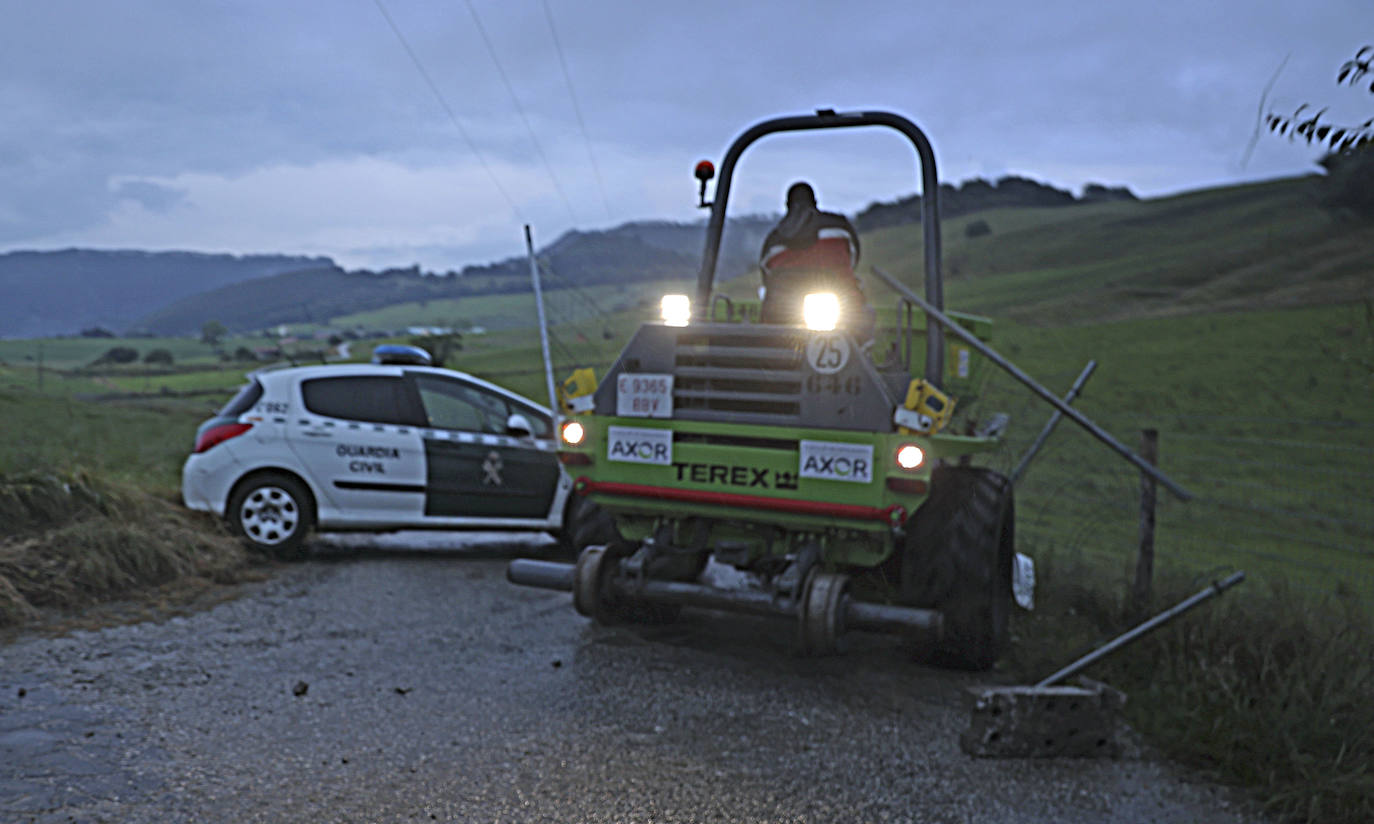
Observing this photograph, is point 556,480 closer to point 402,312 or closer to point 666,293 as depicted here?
point 666,293

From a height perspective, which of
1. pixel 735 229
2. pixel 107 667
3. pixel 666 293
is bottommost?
pixel 107 667

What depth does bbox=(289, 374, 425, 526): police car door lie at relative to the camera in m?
8.63

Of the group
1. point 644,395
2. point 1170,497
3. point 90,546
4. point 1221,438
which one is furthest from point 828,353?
point 1170,497

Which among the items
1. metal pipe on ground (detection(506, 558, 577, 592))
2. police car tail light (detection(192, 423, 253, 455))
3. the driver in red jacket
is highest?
the driver in red jacket

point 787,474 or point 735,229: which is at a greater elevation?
point 735,229

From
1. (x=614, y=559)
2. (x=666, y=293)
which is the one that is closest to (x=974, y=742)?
(x=614, y=559)

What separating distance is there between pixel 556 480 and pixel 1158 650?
4983 mm

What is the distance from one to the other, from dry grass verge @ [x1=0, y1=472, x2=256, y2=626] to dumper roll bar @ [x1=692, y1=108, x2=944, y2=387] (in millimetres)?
4058

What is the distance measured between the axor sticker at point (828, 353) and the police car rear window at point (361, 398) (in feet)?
14.8

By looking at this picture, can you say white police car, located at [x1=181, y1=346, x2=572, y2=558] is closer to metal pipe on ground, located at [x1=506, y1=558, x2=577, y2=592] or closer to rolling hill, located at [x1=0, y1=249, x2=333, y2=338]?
metal pipe on ground, located at [x1=506, y1=558, x2=577, y2=592]

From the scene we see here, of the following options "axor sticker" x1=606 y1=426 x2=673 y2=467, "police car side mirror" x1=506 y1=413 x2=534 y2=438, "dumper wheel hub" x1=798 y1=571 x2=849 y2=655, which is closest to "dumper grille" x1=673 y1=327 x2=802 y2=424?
"axor sticker" x1=606 y1=426 x2=673 y2=467

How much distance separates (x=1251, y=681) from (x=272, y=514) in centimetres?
685

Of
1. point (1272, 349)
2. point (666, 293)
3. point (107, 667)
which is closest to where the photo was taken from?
point (107, 667)

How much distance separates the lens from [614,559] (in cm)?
605
